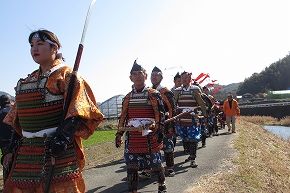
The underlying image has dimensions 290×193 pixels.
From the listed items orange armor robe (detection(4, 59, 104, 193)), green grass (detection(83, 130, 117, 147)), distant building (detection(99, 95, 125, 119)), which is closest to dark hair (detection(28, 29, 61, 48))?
orange armor robe (detection(4, 59, 104, 193))

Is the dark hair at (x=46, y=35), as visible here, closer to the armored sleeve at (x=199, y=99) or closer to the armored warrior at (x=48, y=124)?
the armored warrior at (x=48, y=124)

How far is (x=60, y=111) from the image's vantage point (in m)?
2.87

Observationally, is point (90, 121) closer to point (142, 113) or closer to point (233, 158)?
point (142, 113)

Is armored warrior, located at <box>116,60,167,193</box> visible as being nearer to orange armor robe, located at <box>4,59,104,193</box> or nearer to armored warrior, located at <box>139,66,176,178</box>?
armored warrior, located at <box>139,66,176,178</box>

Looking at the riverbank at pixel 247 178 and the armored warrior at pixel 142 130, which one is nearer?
the armored warrior at pixel 142 130

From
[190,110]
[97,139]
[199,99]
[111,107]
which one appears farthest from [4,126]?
[111,107]

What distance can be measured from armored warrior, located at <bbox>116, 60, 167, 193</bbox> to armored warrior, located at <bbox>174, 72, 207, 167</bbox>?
2.51 metres

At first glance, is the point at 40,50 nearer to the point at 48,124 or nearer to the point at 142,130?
the point at 48,124

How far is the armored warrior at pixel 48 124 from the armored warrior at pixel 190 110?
14.9ft

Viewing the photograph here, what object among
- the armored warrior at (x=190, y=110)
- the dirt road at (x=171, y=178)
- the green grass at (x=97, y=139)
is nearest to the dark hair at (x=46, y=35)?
the dirt road at (x=171, y=178)

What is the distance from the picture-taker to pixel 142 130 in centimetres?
471

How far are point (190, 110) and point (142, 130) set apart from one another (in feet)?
8.85

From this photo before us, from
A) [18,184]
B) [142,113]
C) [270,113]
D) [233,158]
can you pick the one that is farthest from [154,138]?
[270,113]

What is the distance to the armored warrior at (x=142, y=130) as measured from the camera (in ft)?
15.5
